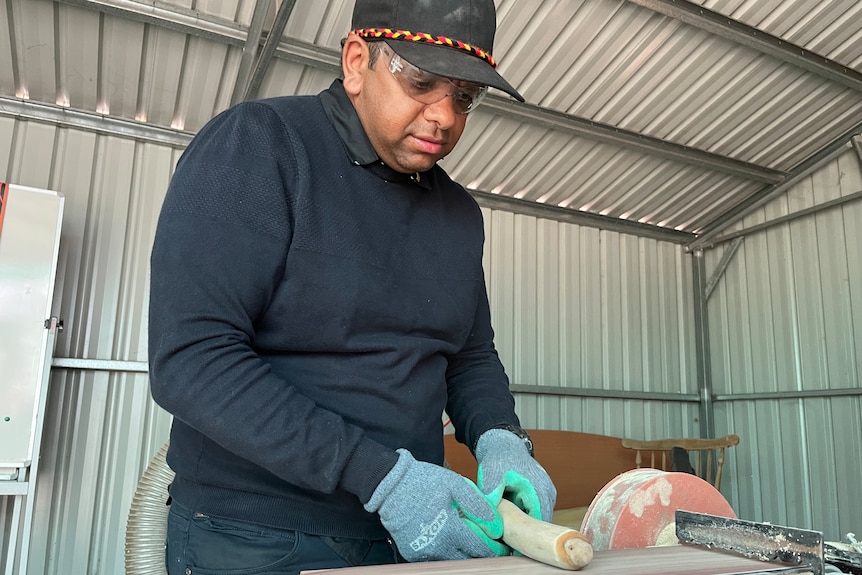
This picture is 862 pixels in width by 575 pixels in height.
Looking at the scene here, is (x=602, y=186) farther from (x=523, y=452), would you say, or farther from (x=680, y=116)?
(x=523, y=452)

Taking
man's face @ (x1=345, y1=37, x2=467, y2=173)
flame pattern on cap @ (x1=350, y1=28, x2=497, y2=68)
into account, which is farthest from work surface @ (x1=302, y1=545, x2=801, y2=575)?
flame pattern on cap @ (x1=350, y1=28, x2=497, y2=68)

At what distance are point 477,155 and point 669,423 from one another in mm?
3241

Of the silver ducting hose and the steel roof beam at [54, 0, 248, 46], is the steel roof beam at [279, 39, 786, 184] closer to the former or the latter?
the steel roof beam at [54, 0, 248, 46]

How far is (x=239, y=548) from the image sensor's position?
1.09 metres

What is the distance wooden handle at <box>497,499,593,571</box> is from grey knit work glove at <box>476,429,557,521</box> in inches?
3.4

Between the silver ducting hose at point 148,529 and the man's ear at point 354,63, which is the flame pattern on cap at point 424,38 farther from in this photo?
the silver ducting hose at point 148,529

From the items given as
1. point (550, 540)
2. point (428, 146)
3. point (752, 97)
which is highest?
point (752, 97)

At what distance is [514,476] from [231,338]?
55cm

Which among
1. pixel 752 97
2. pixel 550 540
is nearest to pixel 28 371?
pixel 550 540

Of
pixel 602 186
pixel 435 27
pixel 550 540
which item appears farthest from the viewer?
pixel 602 186

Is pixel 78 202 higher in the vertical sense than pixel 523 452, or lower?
higher

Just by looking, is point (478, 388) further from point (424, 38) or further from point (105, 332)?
point (105, 332)

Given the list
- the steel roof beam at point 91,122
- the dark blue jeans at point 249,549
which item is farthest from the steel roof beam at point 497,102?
the dark blue jeans at point 249,549

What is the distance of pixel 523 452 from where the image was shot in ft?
4.35
